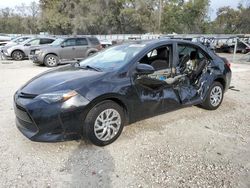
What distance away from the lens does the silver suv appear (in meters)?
12.7

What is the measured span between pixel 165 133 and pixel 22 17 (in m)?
56.6

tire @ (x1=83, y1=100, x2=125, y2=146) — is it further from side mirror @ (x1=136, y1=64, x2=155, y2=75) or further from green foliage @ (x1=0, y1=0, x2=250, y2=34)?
green foliage @ (x1=0, y1=0, x2=250, y2=34)

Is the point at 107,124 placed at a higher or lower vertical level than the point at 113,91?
lower

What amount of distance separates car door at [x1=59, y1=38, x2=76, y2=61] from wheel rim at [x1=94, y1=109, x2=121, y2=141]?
33.0 feet

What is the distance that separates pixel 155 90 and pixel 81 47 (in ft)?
33.0

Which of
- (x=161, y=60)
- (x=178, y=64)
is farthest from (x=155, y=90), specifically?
(x=178, y=64)

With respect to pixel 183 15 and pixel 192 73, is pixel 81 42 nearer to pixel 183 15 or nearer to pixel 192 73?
pixel 192 73

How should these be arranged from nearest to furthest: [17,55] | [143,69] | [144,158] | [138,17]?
[144,158]
[143,69]
[17,55]
[138,17]

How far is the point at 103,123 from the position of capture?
362cm

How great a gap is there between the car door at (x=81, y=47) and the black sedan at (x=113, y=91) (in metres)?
8.86

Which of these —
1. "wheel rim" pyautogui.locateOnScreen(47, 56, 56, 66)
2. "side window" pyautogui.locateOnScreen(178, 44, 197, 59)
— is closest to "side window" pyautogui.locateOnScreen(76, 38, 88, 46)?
"wheel rim" pyautogui.locateOnScreen(47, 56, 56, 66)

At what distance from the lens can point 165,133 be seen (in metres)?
4.18

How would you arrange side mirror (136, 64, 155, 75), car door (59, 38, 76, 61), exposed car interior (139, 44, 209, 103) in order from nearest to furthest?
side mirror (136, 64, 155, 75) → exposed car interior (139, 44, 209, 103) → car door (59, 38, 76, 61)

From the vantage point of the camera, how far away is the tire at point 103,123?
3477mm
